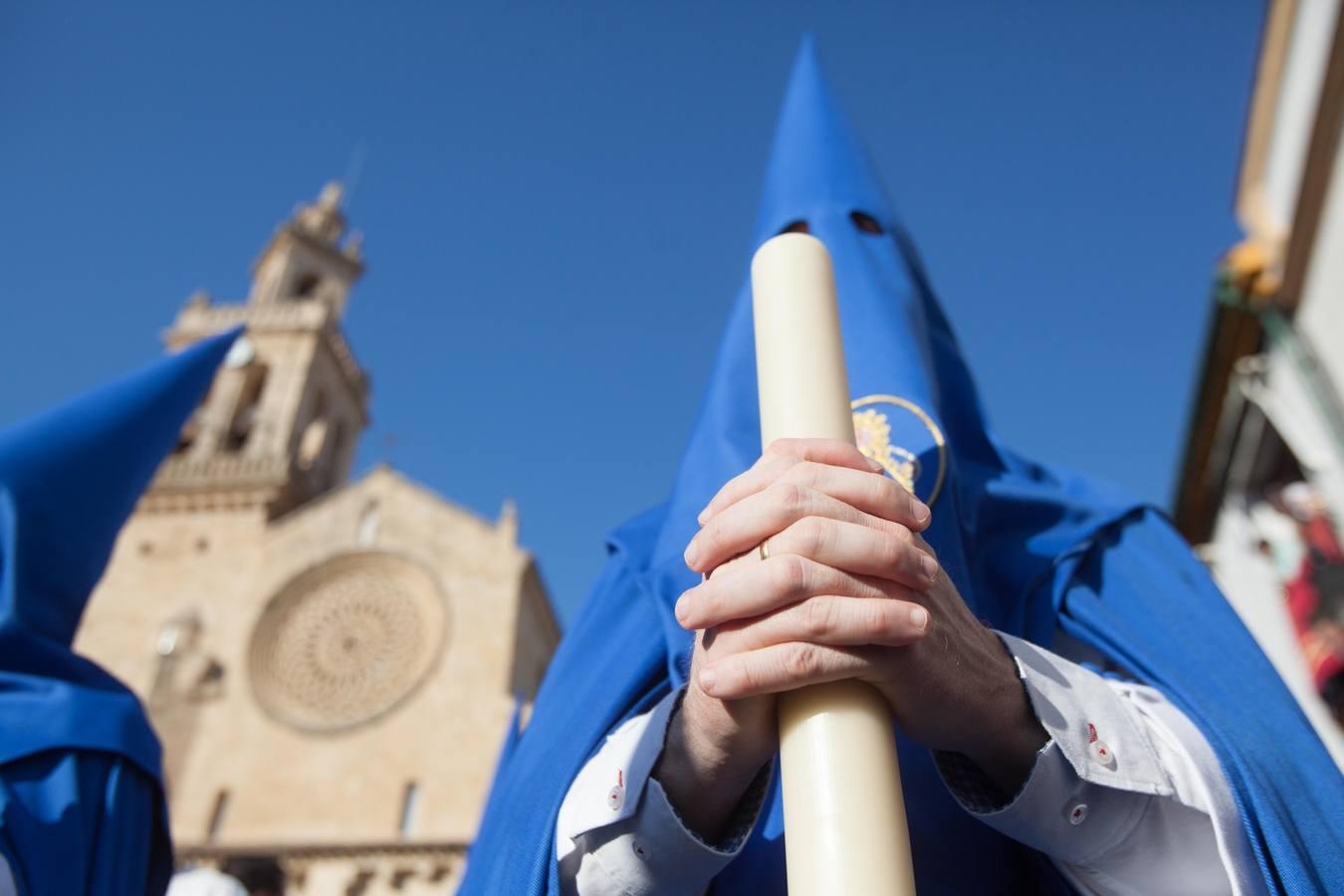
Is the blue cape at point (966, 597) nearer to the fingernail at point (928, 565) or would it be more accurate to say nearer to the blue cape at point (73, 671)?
the fingernail at point (928, 565)

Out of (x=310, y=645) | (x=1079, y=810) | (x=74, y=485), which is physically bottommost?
(x=1079, y=810)

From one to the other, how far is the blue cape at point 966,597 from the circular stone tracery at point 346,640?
13.6 meters

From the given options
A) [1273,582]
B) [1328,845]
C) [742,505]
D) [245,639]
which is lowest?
[1328,845]

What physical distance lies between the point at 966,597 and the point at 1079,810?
316 millimetres

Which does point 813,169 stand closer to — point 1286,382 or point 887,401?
point 887,401

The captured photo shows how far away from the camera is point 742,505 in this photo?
2.49ft

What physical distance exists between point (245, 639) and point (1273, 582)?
→ 1392cm

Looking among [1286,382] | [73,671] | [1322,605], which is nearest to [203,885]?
Result: [73,671]

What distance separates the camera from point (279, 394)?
59.2ft

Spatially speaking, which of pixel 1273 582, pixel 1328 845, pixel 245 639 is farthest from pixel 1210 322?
pixel 245 639

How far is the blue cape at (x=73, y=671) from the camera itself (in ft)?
5.35

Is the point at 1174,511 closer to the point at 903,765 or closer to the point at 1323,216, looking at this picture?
the point at 1323,216

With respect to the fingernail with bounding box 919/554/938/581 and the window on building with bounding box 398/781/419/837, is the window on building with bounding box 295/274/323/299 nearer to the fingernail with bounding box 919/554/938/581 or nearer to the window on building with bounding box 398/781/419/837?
the window on building with bounding box 398/781/419/837

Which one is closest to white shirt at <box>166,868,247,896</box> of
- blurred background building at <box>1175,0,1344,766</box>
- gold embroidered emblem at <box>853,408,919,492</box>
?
gold embroidered emblem at <box>853,408,919,492</box>
